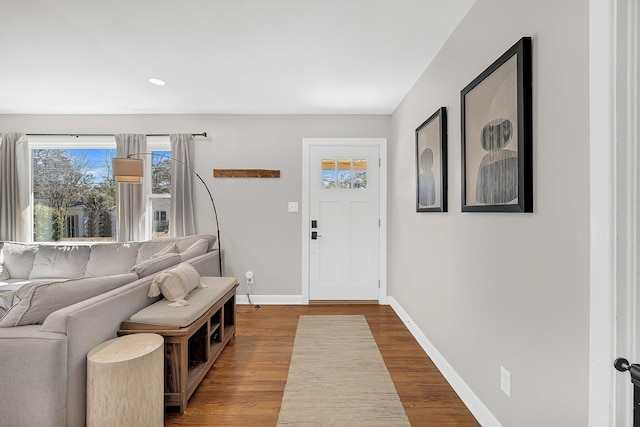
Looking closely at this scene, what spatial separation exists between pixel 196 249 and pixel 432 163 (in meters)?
2.45

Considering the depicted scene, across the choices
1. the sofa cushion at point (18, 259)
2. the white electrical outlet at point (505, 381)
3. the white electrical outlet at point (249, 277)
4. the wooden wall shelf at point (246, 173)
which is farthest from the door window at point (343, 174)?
the sofa cushion at point (18, 259)

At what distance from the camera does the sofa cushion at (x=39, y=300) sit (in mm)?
1472

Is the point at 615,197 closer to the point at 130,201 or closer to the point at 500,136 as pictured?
the point at 500,136

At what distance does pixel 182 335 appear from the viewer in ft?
6.04

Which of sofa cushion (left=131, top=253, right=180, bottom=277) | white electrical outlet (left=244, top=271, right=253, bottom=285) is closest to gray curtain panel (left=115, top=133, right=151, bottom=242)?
white electrical outlet (left=244, top=271, right=253, bottom=285)

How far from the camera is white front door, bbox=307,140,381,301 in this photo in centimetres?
401

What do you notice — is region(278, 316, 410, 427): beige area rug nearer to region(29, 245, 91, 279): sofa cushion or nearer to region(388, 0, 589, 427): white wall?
region(388, 0, 589, 427): white wall

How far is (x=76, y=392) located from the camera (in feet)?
4.77

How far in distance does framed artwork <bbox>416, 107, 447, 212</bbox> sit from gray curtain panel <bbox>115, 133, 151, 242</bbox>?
3.31 metres

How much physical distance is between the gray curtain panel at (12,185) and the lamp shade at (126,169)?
1.79 meters

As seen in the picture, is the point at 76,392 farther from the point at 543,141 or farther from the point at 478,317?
the point at 543,141

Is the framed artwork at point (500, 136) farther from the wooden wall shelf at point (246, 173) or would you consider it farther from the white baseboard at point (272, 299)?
the white baseboard at point (272, 299)

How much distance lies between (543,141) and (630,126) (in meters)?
0.46

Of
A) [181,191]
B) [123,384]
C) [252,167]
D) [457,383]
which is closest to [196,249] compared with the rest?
[181,191]
